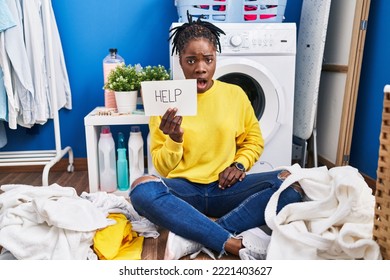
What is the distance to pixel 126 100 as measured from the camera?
163cm

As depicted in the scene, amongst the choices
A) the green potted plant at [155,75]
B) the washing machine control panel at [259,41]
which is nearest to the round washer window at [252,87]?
the washing machine control panel at [259,41]

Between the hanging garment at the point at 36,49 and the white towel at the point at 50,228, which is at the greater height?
the hanging garment at the point at 36,49

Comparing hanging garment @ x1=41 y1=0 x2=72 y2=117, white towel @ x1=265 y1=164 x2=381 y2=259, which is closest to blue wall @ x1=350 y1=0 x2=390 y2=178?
white towel @ x1=265 y1=164 x2=381 y2=259

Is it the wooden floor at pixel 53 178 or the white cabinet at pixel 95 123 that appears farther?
the wooden floor at pixel 53 178

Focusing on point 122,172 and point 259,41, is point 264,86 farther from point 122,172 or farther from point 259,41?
point 122,172

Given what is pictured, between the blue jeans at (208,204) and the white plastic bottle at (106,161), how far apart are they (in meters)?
0.52

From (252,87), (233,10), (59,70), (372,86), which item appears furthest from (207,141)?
(59,70)

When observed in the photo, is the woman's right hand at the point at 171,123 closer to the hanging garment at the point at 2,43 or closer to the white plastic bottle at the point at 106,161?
the white plastic bottle at the point at 106,161

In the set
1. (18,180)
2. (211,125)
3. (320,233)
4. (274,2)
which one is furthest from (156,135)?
(18,180)

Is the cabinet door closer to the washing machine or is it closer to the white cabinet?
the washing machine

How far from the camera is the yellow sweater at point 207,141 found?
48.5 inches

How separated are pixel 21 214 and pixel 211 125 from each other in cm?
68

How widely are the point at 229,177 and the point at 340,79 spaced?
3.06 ft

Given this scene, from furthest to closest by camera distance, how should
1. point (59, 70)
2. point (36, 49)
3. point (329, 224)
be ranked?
1. point (59, 70)
2. point (36, 49)
3. point (329, 224)
